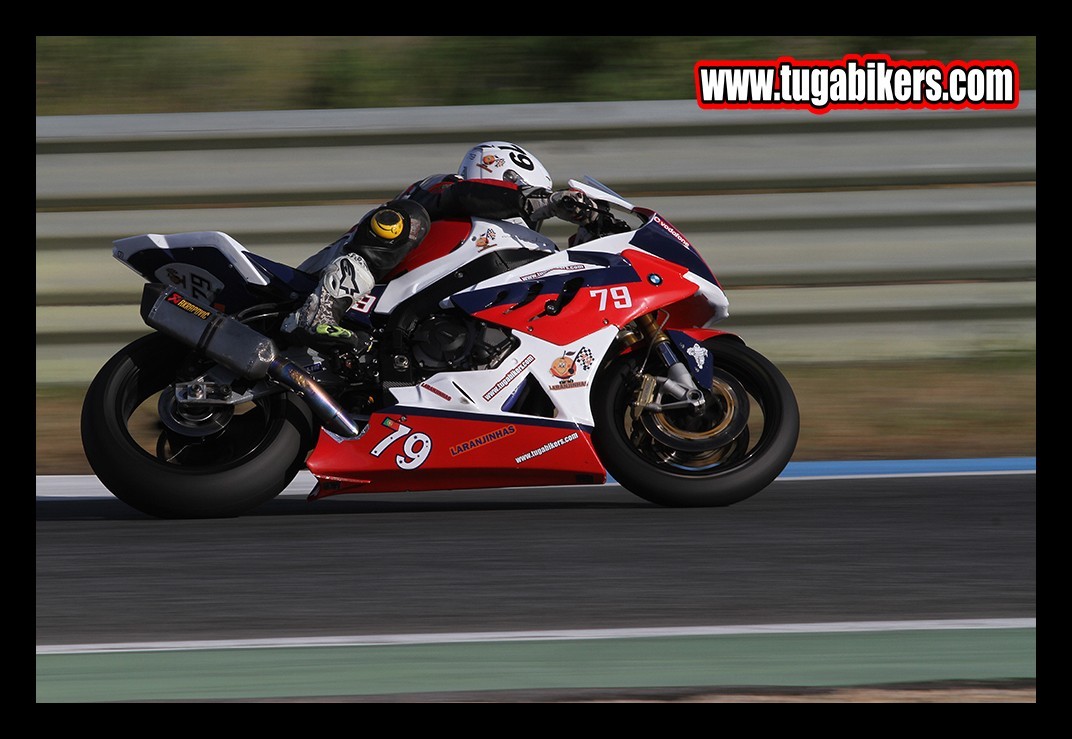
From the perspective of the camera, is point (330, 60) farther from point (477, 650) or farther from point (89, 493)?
point (477, 650)

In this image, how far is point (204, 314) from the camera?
570 cm

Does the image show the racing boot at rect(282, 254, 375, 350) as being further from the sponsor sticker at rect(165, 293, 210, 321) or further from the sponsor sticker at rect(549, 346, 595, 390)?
the sponsor sticker at rect(549, 346, 595, 390)

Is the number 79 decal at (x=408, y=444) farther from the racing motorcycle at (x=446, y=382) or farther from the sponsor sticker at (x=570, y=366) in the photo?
the sponsor sticker at (x=570, y=366)

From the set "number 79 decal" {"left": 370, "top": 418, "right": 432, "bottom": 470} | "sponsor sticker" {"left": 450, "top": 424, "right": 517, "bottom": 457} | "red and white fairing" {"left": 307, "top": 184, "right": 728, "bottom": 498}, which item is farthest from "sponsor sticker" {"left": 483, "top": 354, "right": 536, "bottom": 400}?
"number 79 decal" {"left": 370, "top": 418, "right": 432, "bottom": 470}

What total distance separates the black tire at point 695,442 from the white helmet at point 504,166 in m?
0.81

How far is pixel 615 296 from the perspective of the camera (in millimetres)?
5918

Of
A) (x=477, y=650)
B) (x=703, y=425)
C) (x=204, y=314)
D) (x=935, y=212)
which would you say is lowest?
(x=477, y=650)

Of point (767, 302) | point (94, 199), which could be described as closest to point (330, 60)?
point (94, 199)

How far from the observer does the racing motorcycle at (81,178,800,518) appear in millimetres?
5691

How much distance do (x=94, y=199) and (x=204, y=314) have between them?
2.69 meters

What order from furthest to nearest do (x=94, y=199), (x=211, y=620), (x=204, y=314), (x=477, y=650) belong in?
(x=94, y=199), (x=204, y=314), (x=211, y=620), (x=477, y=650)

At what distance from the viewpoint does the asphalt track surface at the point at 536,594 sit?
12.7 ft

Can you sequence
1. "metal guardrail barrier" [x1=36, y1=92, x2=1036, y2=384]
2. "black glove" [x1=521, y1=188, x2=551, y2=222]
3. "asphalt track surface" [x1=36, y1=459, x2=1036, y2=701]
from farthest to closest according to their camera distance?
"metal guardrail barrier" [x1=36, y1=92, x2=1036, y2=384] → "black glove" [x1=521, y1=188, x2=551, y2=222] → "asphalt track surface" [x1=36, y1=459, x2=1036, y2=701]

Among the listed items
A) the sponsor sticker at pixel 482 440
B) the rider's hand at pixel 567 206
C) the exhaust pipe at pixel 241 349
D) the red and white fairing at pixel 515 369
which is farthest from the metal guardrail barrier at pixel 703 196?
the sponsor sticker at pixel 482 440
